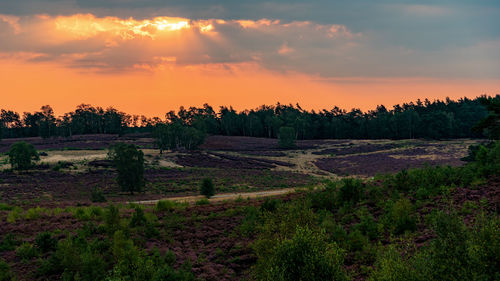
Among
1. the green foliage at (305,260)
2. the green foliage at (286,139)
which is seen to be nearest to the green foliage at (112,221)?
the green foliage at (305,260)

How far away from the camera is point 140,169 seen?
176 feet

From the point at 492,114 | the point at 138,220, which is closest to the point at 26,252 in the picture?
the point at 138,220

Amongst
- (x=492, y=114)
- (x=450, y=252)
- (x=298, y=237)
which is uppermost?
(x=492, y=114)

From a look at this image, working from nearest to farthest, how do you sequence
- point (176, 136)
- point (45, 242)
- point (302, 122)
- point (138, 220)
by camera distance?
point (45, 242), point (138, 220), point (176, 136), point (302, 122)

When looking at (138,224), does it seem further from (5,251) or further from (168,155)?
(168,155)

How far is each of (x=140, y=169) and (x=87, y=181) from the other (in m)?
14.3

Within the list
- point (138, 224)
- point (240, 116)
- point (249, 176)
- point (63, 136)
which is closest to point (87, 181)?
point (249, 176)

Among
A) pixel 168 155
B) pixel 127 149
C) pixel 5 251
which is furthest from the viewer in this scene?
pixel 168 155

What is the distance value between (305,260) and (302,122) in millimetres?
144680

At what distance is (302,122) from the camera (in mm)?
156125

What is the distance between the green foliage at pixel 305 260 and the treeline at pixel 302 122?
120m

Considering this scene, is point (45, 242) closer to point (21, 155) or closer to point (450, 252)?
point (450, 252)

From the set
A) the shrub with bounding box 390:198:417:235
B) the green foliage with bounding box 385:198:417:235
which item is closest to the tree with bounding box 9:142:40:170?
the green foliage with bounding box 385:198:417:235

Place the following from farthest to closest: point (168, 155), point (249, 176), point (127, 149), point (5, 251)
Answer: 1. point (168, 155)
2. point (249, 176)
3. point (127, 149)
4. point (5, 251)
